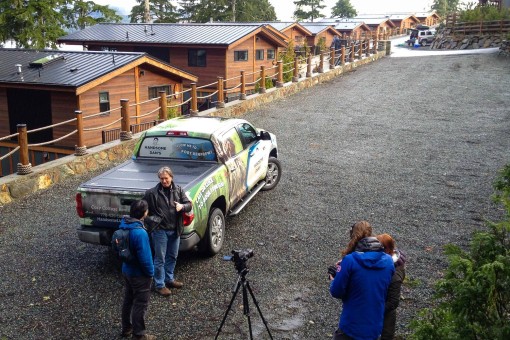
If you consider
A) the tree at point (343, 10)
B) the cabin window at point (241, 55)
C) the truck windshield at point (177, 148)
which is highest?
the tree at point (343, 10)

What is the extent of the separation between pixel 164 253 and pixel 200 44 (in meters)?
22.8

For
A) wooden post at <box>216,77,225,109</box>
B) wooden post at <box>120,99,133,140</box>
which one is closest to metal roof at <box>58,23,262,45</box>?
wooden post at <box>216,77,225,109</box>

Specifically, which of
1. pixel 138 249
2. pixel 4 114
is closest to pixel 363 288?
pixel 138 249

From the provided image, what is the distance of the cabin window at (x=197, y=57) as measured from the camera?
A: 29.2 meters

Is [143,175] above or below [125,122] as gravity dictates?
above

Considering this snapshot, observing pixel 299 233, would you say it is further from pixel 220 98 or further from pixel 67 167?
pixel 220 98

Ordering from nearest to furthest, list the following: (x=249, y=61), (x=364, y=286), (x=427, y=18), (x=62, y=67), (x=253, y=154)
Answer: (x=364, y=286) → (x=253, y=154) → (x=62, y=67) → (x=249, y=61) → (x=427, y=18)

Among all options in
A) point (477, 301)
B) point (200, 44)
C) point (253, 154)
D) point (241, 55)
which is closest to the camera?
point (477, 301)

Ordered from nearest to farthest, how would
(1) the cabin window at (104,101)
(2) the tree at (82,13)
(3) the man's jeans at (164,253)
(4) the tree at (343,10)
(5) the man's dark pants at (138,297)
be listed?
1. (5) the man's dark pants at (138,297)
2. (3) the man's jeans at (164,253)
3. (1) the cabin window at (104,101)
4. (2) the tree at (82,13)
5. (4) the tree at (343,10)

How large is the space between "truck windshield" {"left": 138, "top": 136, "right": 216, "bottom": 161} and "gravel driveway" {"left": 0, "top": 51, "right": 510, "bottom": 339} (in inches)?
56.7

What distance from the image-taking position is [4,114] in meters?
20.3

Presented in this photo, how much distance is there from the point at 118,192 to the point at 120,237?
1647mm

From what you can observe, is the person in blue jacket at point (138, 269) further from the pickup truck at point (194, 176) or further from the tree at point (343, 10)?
the tree at point (343, 10)

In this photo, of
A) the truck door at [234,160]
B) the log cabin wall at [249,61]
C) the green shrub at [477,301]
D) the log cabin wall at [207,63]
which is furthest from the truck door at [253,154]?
the log cabin wall at [207,63]
